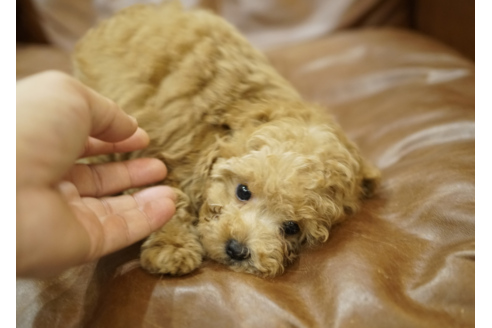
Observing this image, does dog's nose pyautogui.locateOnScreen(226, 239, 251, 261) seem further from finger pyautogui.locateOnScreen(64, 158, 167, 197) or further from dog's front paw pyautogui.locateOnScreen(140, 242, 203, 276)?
finger pyautogui.locateOnScreen(64, 158, 167, 197)

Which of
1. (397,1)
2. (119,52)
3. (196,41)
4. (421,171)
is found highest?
(397,1)

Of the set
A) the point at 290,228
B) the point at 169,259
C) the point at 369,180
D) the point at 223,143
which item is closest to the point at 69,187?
the point at 169,259

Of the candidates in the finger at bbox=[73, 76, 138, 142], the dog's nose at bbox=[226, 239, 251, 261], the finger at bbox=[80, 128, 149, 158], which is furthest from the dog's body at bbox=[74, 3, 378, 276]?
the finger at bbox=[73, 76, 138, 142]

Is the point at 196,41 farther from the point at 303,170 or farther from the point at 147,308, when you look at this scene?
the point at 147,308

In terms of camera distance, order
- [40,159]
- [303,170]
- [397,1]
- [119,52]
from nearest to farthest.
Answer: [40,159]
[303,170]
[119,52]
[397,1]

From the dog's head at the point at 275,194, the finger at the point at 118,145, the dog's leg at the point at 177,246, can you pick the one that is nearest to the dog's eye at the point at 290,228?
the dog's head at the point at 275,194

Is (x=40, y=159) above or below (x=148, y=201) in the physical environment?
above

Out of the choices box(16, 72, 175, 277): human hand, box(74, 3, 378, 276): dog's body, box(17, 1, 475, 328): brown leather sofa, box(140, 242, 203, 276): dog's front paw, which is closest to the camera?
box(16, 72, 175, 277): human hand

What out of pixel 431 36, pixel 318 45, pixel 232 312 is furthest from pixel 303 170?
pixel 431 36
